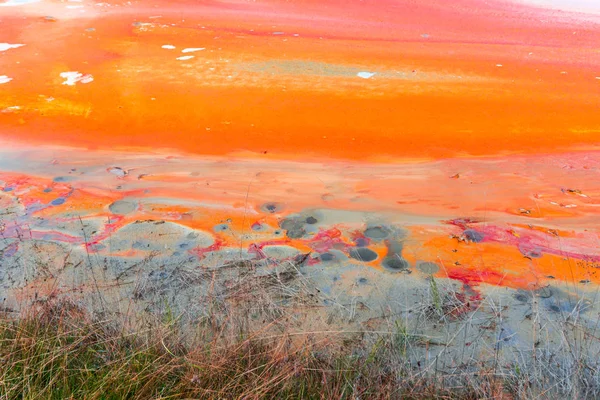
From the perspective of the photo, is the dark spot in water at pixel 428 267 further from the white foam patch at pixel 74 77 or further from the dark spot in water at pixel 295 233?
the white foam patch at pixel 74 77

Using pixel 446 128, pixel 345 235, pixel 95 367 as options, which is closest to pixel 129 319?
pixel 95 367

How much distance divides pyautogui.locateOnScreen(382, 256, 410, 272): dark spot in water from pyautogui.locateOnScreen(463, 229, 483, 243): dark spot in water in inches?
13.3

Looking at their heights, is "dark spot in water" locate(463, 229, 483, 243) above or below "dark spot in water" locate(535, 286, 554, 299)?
above

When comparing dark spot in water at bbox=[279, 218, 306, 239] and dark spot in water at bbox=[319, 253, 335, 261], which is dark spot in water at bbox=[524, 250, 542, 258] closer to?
dark spot in water at bbox=[319, 253, 335, 261]

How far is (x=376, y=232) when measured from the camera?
2.32m

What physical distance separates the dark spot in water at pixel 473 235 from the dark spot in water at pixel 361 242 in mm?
437

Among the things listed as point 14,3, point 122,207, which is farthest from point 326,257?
point 14,3

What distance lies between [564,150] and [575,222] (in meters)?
0.74

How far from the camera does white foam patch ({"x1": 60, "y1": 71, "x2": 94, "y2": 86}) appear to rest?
142 inches

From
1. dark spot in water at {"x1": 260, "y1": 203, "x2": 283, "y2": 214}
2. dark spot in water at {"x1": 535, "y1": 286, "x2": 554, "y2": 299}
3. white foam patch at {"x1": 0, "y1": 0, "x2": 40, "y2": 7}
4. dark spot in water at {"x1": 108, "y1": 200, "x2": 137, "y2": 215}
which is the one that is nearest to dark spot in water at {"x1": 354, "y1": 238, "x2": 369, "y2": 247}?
dark spot in water at {"x1": 260, "y1": 203, "x2": 283, "y2": 214}

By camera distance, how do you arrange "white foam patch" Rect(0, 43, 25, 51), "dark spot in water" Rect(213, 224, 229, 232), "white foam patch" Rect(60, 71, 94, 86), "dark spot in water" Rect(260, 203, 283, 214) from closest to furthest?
"dark spot in water" Rect(213, 224, 229, 232) < "dark spot in water" Rect(260, 203, 283, 214) < "white foam patch" Rect(60, 71, 94, 86) < "white foam patch" Rect(0, 43, 25, 51)

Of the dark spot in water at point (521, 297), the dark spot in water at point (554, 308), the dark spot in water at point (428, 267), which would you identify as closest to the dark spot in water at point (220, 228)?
the dark spot in water at point (428, 267)

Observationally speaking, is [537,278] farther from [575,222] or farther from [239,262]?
[239,262]

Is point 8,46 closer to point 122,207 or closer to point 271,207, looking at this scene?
point 122,207
